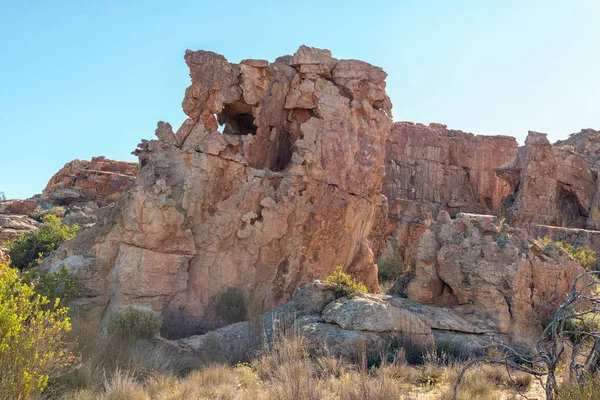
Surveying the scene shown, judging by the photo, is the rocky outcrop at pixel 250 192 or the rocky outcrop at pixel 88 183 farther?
the rocky outcrop at pixel 88 183

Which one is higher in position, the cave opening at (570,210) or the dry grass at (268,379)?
the cave opening at (570,210)

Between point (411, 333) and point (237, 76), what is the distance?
317 inches

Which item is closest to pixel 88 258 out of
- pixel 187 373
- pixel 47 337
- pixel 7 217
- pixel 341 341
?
pixel 187 373

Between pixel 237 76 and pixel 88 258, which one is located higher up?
pixel 237 76

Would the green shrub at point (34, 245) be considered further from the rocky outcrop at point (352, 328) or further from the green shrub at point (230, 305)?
the rocky outcrop at point (352, 328)

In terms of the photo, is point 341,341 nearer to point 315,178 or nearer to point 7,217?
point 315,178

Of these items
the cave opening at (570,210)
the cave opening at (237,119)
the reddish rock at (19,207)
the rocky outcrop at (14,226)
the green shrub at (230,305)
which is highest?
the cave opening at (237,119)

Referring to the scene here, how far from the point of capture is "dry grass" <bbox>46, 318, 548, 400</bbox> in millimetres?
Result: 5209

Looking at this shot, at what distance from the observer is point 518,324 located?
320 inches

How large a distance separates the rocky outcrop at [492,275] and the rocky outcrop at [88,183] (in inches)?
952

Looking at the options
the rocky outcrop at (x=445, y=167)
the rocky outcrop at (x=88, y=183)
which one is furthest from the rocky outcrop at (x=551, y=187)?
the rocky outcrop at (x=88, y=183)

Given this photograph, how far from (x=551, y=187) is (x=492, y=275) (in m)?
23.2

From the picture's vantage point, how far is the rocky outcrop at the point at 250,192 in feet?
35.0

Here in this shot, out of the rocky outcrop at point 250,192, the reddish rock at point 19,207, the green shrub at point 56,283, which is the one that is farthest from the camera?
the reddish rock at point 19,207
